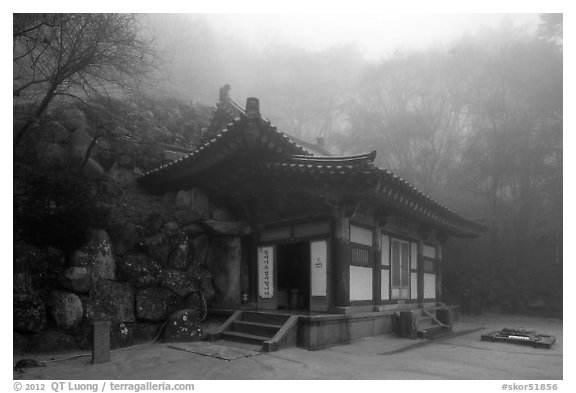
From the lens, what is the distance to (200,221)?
11992 millimetres

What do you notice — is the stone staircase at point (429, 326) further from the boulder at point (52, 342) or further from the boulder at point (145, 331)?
the boulder at point (52, 342)

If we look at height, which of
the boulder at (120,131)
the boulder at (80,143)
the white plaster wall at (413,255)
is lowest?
the white plaster wall at (413,255)

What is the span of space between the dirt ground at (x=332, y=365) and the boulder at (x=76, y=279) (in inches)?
54.5

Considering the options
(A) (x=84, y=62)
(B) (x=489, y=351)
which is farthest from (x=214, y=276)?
(B) (x=489, y=351)

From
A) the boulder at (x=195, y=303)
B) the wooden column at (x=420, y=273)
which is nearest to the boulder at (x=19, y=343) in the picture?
the boulder at (x=195, y=303)

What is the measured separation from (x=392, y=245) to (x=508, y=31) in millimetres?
16219

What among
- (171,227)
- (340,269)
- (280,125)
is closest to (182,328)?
(171,227)

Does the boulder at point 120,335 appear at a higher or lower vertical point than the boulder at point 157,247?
lower

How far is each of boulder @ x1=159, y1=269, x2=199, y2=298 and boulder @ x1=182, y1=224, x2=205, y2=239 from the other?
123 centimetres

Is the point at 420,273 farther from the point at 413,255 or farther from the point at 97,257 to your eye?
the point at 97,257

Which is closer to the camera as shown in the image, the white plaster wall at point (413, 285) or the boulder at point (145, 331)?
the boulder at point (145, 331)

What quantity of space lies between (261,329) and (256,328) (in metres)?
0.16

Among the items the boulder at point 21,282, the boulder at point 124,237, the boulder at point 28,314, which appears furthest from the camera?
the boulder at point 124,237

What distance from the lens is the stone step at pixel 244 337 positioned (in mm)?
9291
